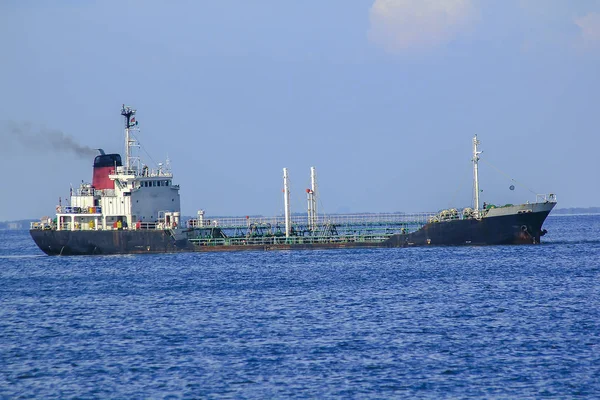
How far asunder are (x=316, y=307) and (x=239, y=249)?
3522 centimetres

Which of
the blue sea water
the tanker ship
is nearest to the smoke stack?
the tanker ship

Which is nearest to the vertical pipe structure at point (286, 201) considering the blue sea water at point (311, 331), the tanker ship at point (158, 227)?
the tanker ship at point (158, 227)

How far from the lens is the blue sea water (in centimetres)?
2741

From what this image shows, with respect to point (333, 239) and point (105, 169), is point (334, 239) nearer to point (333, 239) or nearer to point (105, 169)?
point (333, 239)

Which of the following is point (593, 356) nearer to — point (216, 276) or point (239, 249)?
point (216, 276)

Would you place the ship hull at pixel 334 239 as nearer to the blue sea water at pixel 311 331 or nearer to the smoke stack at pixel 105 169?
the smoke stack at pixel 105 169

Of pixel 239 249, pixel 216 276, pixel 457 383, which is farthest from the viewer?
pixel 239 249

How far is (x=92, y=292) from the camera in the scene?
5219 centimetres

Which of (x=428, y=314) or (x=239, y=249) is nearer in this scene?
(x=428, y=314)

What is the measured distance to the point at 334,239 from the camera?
77250 mm

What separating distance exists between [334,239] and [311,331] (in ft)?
136

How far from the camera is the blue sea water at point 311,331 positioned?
89.9 feet

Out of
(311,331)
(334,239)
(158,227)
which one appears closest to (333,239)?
(334,239)

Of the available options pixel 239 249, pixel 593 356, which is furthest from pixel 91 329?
pixel 239 249
